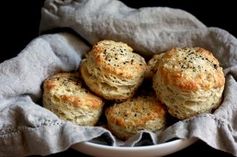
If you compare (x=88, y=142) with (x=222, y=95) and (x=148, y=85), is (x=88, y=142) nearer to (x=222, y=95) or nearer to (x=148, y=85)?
(x=148, y=85)

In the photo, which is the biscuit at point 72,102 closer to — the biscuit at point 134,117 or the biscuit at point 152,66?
the biscuit at point 134,117

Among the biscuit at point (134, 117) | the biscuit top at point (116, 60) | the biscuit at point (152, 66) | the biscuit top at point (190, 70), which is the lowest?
the biscuit at point (134, 117)

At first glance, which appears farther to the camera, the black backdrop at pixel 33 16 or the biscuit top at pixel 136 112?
the black backdrop at pixel 33 16

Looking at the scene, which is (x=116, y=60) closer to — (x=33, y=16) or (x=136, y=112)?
(x=136, y=112)

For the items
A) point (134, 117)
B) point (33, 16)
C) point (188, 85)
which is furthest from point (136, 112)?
point (33, 16)

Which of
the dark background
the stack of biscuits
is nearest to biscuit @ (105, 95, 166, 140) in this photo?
the stack of biscuits

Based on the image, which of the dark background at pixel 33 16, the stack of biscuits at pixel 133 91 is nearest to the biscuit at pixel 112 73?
the stack of biscuits at pixel 133 91
